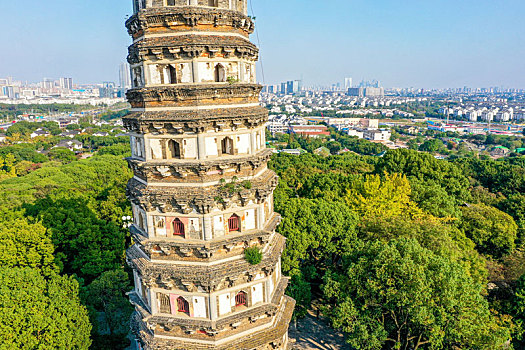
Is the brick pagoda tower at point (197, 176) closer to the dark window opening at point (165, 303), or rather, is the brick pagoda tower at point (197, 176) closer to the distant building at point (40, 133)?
the dark window opening at point (165, 303)

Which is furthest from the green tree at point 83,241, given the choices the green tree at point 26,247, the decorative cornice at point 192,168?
the decorative cornice at point 192,168

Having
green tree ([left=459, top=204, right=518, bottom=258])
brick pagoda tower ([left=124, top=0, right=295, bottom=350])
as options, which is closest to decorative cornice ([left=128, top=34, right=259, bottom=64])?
brick pagoda tower ([left=124, top=0, right=295, bottom=350])

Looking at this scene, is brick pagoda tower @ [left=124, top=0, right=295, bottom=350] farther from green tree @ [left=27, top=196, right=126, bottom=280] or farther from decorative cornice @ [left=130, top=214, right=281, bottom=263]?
green tree @ [left=27, top=196, right=126, bottom=280]

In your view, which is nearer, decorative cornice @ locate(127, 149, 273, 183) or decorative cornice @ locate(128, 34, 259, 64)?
decorative cornice @ locate(128, 34, 259, 64)

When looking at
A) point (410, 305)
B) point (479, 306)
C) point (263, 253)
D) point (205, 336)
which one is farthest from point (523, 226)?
point (205, 336)

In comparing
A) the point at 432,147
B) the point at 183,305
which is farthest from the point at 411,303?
the point at 432,147

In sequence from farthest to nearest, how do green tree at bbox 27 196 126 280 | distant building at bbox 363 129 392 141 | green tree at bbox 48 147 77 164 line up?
distant building at bbox 363 129 392 141 < green tree at bbox 48 147 77 164 < green tree at bbox 27 196 126 280
